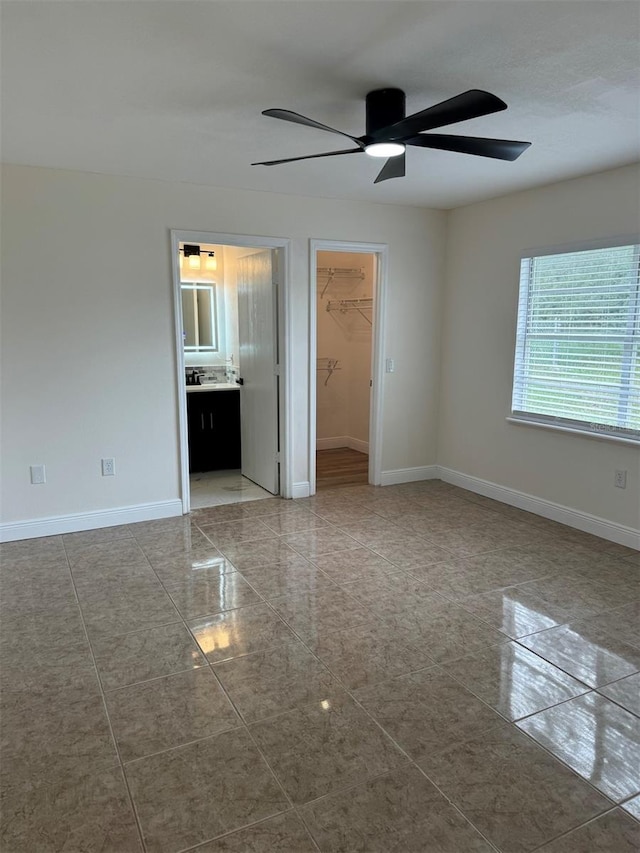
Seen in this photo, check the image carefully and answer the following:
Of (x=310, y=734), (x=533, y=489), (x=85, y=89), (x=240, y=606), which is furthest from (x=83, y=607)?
(x=533, y=489)

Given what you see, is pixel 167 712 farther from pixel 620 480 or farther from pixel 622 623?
pixel 620 480

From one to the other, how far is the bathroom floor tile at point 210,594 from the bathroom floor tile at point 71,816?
Answer: 1.10 m

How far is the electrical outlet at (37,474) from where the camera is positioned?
3.88 meters

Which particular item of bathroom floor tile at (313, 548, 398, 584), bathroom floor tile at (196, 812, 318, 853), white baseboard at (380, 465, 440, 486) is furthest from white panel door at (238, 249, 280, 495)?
bathroom floor tile at (196, 812, 318, 853)

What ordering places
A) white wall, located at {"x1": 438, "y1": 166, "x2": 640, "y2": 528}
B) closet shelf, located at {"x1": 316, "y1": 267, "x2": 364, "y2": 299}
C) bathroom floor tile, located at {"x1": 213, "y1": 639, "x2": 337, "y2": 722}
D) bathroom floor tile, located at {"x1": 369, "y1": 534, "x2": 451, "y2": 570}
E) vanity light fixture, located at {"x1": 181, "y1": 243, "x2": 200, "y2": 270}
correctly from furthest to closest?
closet shelf, located at {"x1": 316, "y1": 267, "x2": 364, "y2": 299}
vanity light fixture, located at {"x1": 181, "y1": 243, "x2": 200, "y2": 270}
white wall, located at {"x1": 438, "y1": 166, "x2": 640, "y2": 528}
bathroom floor tile, located at {"x1": 369, "y1": 534, "x2": 451, "y2": 570}
bathroom floor tile, located at {"x1": 213, "y1": 639, "x2": 337, "y2": 722}

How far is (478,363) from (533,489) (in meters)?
1.22

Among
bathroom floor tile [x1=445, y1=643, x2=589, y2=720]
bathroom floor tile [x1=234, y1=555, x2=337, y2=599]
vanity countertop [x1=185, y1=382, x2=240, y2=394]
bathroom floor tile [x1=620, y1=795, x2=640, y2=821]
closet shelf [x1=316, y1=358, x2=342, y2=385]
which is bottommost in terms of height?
bathroom floor tile [x1=620, y1=795, x2=640, y2=821]

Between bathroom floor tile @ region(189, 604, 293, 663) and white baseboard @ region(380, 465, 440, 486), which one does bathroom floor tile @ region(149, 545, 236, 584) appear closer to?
bathroom floor tile @ region(189, 604, 293, 663)

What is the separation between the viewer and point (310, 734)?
2074 millimetres

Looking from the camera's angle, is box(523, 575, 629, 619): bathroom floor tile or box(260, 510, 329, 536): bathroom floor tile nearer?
box(523, 575, 629, 619): bathroom floor tile

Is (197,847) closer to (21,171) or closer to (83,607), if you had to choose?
(83,607)

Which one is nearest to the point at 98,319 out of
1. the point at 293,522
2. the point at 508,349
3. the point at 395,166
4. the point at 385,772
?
the point at 293,522

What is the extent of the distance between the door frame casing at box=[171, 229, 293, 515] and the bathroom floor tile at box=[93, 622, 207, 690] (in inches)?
70.6

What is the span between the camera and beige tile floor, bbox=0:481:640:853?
5.62ft
